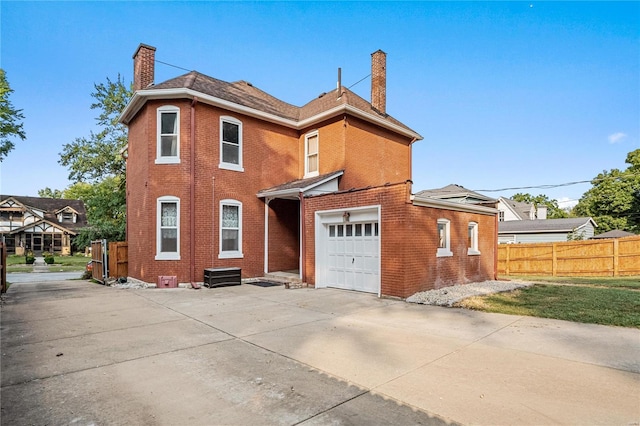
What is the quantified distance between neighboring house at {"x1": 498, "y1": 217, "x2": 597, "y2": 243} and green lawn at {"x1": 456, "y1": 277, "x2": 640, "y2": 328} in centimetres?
2389

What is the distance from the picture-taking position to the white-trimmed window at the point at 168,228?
12.4 meters

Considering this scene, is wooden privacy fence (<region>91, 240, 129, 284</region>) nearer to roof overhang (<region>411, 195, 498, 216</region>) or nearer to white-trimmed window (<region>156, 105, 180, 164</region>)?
white-trimmed window (<region>156, 105, 180, 164</region>)

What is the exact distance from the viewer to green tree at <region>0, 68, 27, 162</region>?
57.3ft

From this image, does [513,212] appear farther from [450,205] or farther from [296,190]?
[296,190]

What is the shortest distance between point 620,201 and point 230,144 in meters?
44.4

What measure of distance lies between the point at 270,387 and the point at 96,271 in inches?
563

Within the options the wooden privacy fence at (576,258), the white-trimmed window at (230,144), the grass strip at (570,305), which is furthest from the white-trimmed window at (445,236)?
the wooden privacy fence at (576,258)

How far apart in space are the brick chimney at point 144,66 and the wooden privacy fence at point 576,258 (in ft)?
67.8

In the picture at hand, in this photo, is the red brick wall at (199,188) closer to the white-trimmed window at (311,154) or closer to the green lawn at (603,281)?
the white-trimmed window at (311,154)

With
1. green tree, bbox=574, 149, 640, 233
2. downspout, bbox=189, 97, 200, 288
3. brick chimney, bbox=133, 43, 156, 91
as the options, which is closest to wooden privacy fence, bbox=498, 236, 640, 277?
downspout, bbox=189, 97, 200, 288

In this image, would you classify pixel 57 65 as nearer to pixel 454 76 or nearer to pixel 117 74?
pixel 117 74

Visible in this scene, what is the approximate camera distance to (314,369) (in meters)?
4.36

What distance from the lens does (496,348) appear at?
5176mm

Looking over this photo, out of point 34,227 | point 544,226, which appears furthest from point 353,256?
point 34,227
